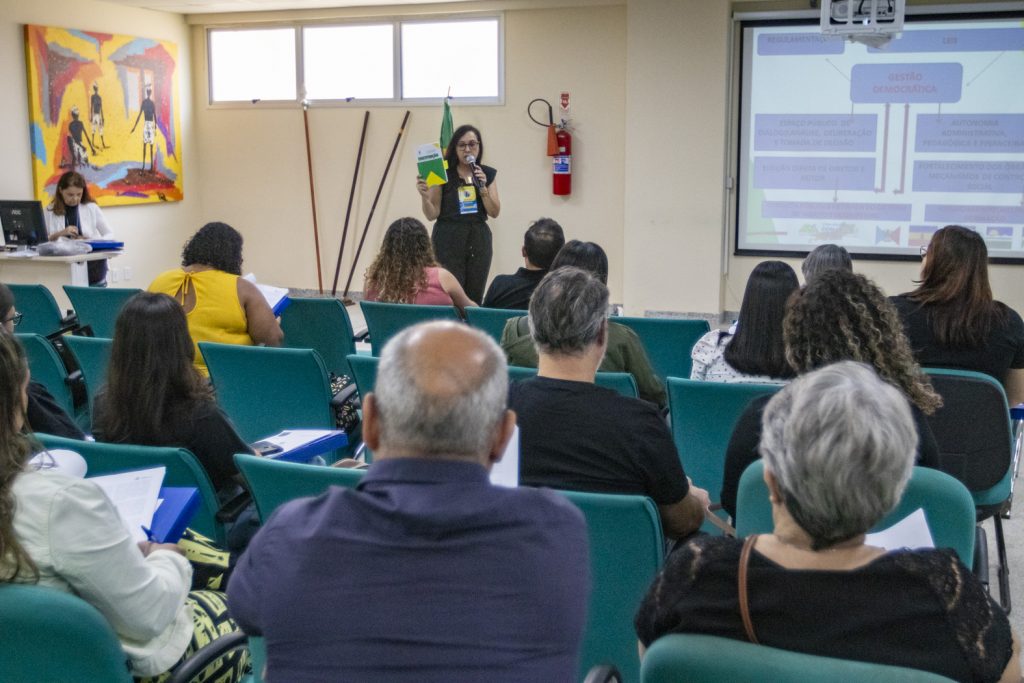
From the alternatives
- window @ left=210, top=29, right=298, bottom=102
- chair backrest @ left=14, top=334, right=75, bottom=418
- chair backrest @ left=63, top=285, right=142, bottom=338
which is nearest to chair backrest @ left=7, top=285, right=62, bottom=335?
chair backrest @ left=63, top=285, right=142, bottom=338

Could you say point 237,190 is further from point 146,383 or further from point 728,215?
point 146,383

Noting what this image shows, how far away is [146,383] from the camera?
101 inches

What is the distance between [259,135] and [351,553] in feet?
28.8

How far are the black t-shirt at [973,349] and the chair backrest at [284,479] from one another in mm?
2160

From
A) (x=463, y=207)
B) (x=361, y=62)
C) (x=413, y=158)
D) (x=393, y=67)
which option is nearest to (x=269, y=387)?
(x=463, y=207)

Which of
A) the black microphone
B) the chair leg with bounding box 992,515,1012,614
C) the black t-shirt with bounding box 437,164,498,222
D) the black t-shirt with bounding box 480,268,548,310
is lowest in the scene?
the chair leg with bounding box 992,515,1012,614

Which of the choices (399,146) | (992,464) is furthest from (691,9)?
(992,464)

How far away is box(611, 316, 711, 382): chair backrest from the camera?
13.2 feet

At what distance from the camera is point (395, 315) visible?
4.30 m

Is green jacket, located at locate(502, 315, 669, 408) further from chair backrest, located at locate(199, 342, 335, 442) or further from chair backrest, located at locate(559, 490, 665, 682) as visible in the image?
chair backrest, located at locate(559, 490, 665, 682)

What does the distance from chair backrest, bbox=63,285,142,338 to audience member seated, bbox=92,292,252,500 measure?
2241mm

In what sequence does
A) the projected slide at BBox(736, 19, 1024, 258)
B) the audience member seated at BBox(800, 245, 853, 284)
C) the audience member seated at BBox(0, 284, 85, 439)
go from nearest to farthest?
the audience member seated at BBox(0, 284, 85, 439) → the audience member seated at BBox(800, 245, 853, 284) → the projected slide at BBox(736, 19, 1024, 258)

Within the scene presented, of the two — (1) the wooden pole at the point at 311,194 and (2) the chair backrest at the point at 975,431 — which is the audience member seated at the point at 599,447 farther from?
(1) the wooden pole at the point at 311,194

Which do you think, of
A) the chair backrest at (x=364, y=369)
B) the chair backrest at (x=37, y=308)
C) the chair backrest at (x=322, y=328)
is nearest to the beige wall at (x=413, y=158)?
the chair backrest at (x=322, y=328)
